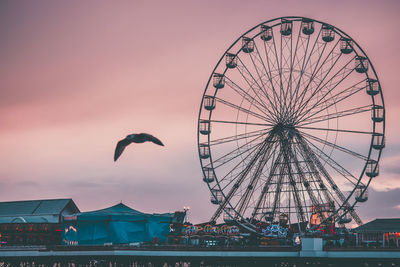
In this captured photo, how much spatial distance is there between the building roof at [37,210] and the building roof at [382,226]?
1559 inches

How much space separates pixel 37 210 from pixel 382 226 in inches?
1757

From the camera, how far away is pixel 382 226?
52.8m

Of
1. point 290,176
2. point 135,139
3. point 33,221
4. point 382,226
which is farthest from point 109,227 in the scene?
point 33,221

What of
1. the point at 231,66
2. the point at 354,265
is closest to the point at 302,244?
the point at 354,265

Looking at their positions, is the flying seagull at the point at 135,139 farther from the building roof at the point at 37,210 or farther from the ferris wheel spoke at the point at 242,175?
the building roof at the point at 37,210

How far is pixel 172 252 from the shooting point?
49219 millimetres

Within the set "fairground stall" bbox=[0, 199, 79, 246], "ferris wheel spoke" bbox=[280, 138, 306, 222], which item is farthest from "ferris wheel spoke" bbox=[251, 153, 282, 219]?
"fairground stall" bbox=[0, 199, 79, 246]

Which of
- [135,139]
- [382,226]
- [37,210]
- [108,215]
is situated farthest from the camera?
[37,210]

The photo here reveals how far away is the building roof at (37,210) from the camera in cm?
7781

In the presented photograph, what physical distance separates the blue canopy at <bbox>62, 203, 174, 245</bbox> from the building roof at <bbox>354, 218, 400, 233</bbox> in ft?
62.8

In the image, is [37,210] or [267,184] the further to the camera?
[37,210]

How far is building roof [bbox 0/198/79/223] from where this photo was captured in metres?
77.8

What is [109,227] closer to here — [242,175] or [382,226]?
[242,175]

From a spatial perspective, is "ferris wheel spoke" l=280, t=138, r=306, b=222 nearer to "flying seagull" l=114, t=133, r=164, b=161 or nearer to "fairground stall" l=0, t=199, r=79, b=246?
"flying seagull" l=114, t=133, r=164, b=161
